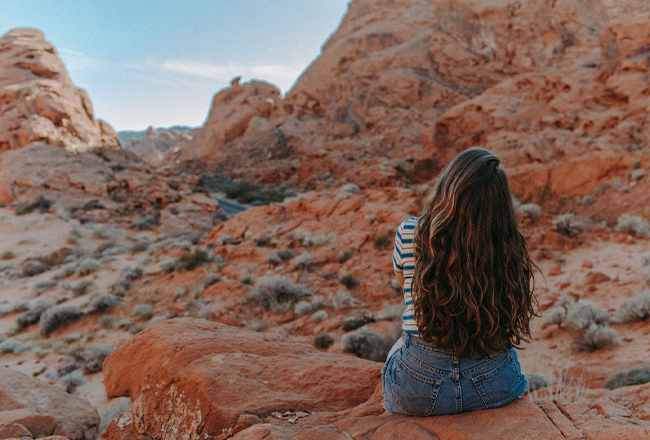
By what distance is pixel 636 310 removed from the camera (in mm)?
4797

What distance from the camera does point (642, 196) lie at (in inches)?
375

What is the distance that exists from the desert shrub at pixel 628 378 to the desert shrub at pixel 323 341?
3.52 meters

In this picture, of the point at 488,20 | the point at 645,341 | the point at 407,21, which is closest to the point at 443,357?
the point at 645,341

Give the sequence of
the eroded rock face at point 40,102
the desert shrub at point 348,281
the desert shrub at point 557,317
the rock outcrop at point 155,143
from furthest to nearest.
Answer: the rock outcrop at point 155,143 < the eroded rock face at point 40,102 < the desert shrub at point 348,281 < the desert shrub at point 557,317

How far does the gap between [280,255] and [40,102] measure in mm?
23115

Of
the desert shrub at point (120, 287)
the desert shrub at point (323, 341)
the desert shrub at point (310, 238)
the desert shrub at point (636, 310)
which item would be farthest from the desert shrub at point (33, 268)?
the desert shrub at point (636, 310)

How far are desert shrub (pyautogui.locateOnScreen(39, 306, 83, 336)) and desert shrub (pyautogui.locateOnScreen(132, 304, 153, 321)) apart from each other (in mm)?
1215

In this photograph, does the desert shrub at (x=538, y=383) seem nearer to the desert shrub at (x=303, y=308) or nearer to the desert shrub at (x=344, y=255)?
the desert shrub at (x=303, y=308)

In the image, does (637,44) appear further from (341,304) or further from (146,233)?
(146,233)

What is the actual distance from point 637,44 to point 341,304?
17.6 m

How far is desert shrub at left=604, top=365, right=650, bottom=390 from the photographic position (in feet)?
11.1

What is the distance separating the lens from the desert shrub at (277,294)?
7407 mm

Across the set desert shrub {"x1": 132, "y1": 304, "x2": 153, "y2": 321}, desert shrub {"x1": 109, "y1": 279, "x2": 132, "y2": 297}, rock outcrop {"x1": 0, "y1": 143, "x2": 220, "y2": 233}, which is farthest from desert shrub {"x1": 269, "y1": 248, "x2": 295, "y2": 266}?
rock outcrop {"x1": 0, "y1": 143, "x2": 220, "y2": 233}

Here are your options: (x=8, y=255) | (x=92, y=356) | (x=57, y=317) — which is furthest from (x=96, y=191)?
(x=92, y=356)
